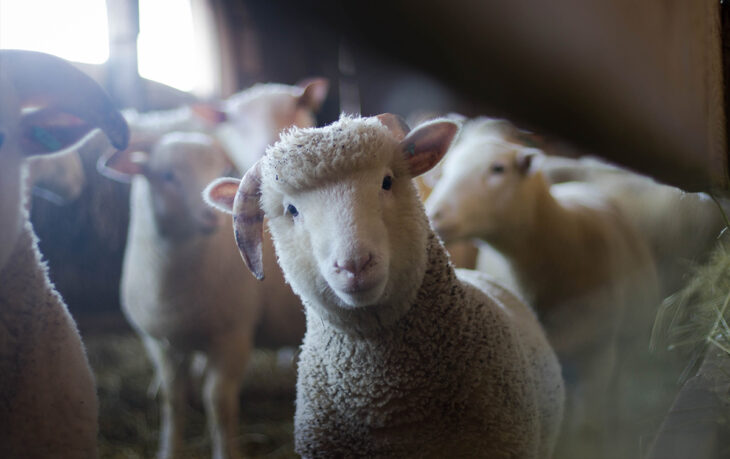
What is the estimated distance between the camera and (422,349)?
1.13m

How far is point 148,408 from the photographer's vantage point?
138cm

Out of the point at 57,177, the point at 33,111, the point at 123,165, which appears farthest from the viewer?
the point at 123,165

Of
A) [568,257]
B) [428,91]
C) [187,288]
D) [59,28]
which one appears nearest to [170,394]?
[187,288]

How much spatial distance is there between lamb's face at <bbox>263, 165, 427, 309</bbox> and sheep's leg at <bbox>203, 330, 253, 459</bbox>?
0.48m

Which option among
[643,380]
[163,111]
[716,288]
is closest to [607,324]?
[643,380]

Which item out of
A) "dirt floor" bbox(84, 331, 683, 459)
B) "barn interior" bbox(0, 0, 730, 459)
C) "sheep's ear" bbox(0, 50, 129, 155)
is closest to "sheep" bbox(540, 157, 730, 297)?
"barn interior" bbox(0, 0, 730, 459)

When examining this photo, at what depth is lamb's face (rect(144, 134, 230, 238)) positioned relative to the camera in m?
1.35

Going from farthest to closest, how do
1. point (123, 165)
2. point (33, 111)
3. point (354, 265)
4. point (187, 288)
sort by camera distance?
point (187, 288)
point (123, 165)
point (33, 111)
point (354, 265)

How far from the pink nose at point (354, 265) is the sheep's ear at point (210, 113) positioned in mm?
727

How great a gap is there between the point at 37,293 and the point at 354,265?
723 millimetres

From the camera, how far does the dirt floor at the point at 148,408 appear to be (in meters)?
1.20

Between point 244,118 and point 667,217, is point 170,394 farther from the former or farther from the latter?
point 667,217

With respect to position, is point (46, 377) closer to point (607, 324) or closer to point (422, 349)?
point (422, 349)

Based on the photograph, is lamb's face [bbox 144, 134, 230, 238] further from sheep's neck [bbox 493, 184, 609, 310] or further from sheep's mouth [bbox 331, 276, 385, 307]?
sheep's neck [bbox 493, 184, 609, 310]
